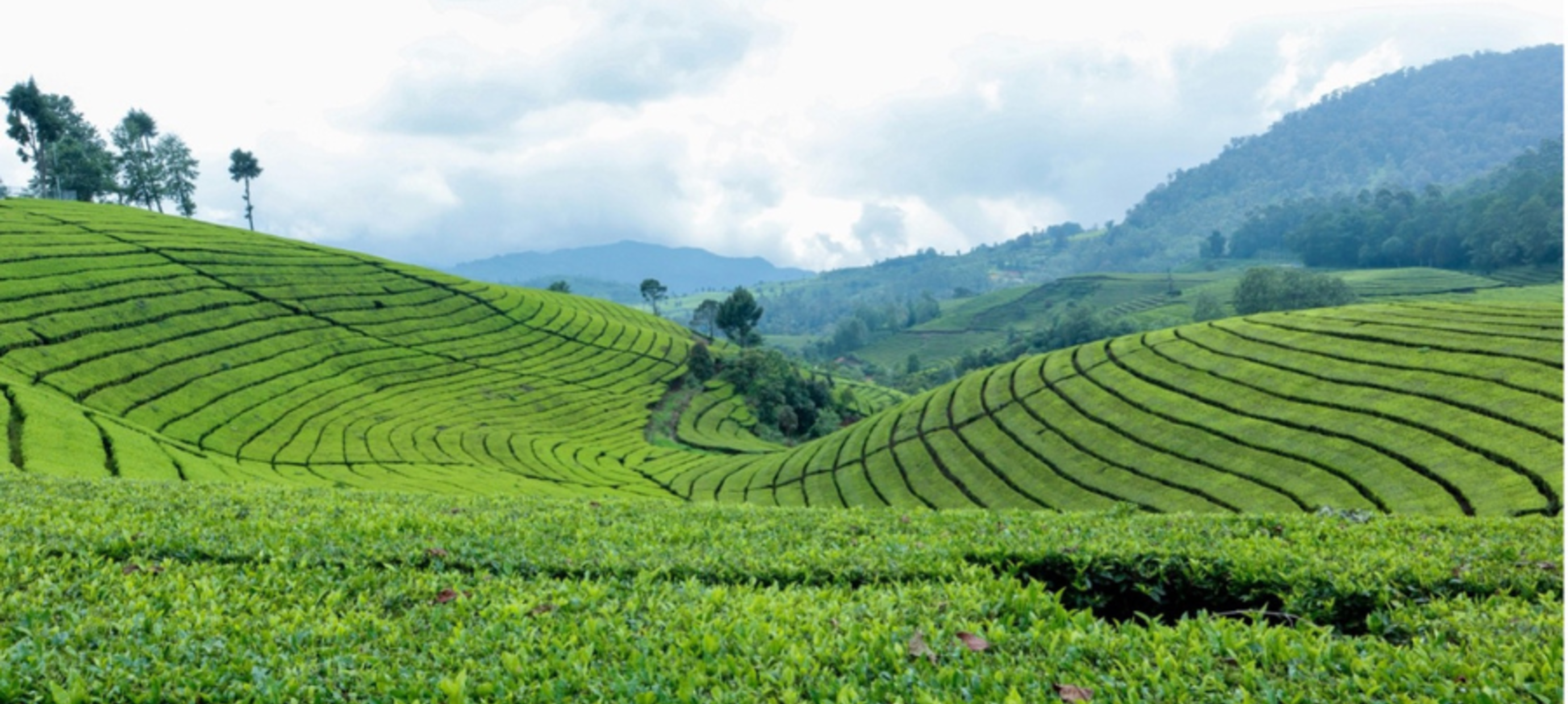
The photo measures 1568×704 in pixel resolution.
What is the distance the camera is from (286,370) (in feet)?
169

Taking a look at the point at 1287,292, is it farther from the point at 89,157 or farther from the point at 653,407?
the point at 89,157

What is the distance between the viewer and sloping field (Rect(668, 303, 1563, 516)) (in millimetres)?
20984

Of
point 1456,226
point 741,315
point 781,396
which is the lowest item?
point 781,396

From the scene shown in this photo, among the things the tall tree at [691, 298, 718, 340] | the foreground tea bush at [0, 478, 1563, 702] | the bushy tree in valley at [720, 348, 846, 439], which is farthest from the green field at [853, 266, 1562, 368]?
the foreground tea bush at [0, 478, 1563, 702]

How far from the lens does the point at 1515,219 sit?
12138 centimetres

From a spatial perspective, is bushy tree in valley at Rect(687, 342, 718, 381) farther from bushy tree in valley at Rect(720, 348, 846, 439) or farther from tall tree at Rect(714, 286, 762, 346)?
tall tree at Rect(714, 286, 762, 346)

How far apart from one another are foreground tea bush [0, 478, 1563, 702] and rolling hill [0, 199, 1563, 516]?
1251cm

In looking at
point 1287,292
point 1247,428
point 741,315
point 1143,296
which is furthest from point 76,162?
point 1143,296

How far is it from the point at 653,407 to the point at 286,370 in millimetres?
28701

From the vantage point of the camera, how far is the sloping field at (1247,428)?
2098 centimetres

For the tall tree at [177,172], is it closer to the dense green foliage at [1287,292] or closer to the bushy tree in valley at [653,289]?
the bushy tree in valley at [653,289]

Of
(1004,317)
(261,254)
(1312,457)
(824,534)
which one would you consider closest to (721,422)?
(261,254)

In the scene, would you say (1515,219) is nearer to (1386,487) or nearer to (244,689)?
(1386,487)

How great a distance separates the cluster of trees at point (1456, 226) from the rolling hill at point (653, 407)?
108727 millimetres
